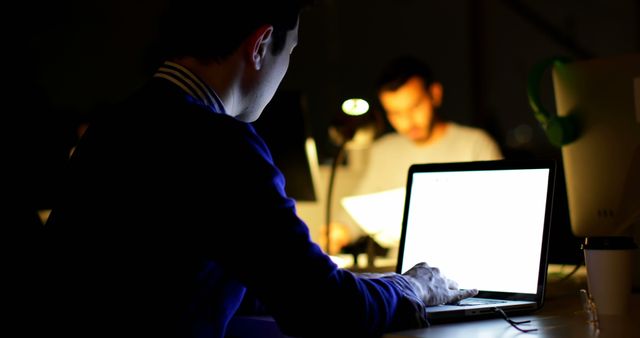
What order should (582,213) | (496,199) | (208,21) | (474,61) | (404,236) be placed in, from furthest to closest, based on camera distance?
(474,61), (582,213), (404,236), (496,199), (208,21)

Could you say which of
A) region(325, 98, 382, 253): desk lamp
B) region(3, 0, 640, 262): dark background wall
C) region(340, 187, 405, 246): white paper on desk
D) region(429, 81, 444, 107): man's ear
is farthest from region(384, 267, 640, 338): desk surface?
region(3, 0, 640, 262): dark background wall

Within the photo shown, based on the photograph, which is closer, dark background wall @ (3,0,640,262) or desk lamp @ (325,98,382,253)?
desk lamp @ (325,98,382,253)

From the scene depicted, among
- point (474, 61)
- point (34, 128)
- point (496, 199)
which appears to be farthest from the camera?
point (474, 61)

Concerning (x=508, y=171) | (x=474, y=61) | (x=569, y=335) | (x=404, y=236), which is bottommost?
(x=569, y=335)

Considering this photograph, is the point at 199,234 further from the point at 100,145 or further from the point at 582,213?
the point at 582,213

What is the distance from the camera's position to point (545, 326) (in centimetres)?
112

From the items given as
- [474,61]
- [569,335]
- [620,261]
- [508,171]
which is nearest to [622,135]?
[508,171]

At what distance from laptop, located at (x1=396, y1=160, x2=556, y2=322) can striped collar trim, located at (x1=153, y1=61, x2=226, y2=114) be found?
498 mm

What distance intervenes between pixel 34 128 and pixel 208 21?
10.3 feet

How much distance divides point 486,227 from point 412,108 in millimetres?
1808

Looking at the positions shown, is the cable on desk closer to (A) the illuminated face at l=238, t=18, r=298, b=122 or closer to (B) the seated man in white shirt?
(A) the illuminated face at l=238, t=18, r=298, b=122

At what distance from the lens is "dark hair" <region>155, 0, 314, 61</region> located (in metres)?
1.17

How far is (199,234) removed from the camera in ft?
3.26

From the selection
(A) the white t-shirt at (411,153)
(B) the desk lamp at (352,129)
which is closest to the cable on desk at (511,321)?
(B) the desk lamp at (352,129)
